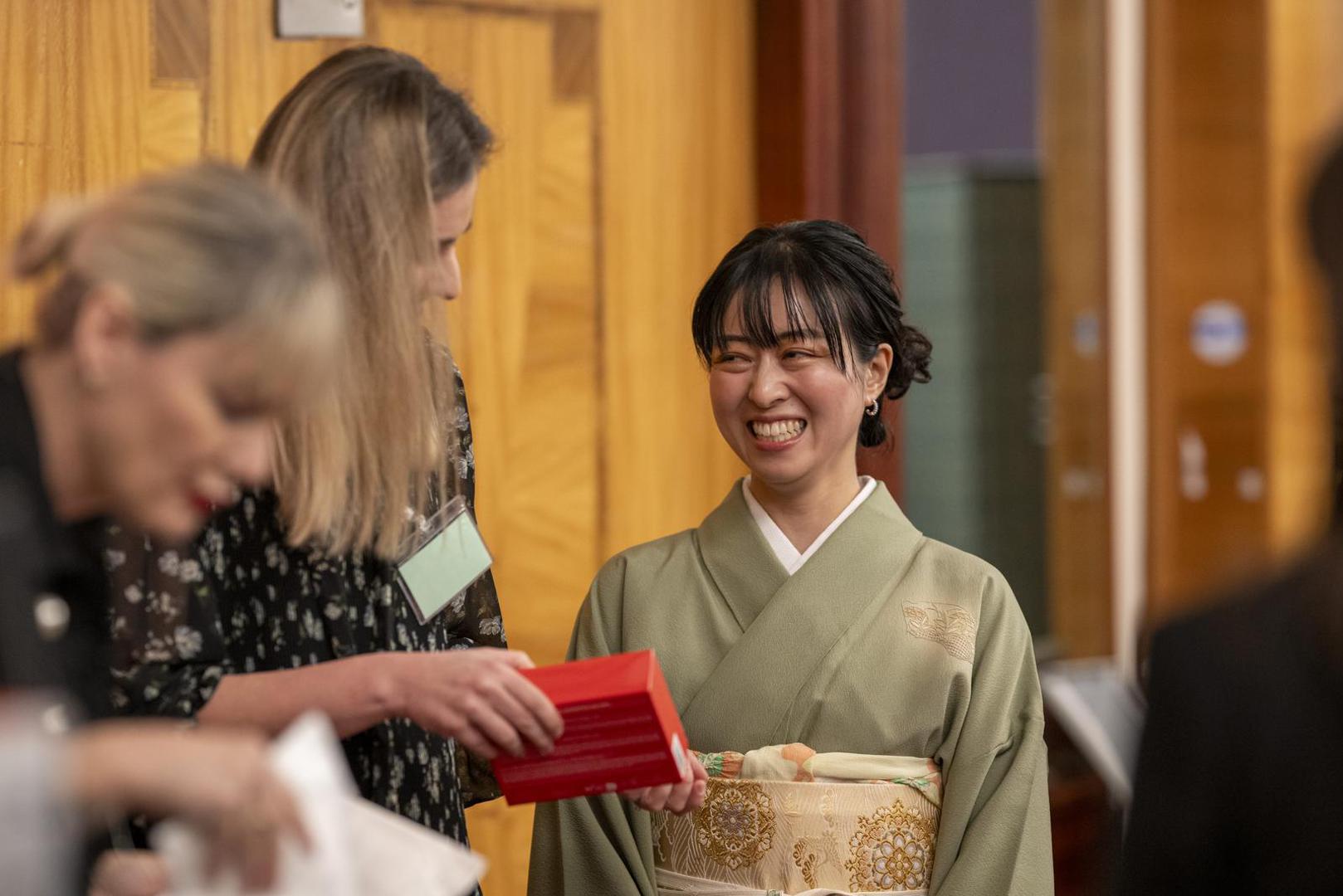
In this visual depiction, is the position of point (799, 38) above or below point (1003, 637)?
above

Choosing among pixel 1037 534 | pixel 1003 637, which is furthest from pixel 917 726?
pixel 1037 534

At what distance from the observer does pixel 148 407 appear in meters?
1.11

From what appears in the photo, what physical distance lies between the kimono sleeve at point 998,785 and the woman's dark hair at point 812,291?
0.40 m

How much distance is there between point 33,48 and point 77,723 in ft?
4.61

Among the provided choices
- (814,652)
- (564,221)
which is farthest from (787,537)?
(564,221)

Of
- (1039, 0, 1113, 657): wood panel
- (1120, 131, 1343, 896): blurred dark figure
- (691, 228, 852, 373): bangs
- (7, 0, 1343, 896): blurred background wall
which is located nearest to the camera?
(1120, 131, 1343, 896): blurred dark figure

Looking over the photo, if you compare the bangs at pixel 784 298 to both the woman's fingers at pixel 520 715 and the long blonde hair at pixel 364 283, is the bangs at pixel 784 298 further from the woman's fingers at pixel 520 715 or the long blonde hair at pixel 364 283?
the woman's fingers at pixel 520 715

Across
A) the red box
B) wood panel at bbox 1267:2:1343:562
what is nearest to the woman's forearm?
the red box

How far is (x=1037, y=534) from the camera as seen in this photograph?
4.24m

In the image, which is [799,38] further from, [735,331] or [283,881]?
[283,881]

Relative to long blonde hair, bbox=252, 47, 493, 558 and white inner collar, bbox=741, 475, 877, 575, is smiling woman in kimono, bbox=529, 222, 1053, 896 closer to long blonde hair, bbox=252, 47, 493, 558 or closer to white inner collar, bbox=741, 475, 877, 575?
white inner collar, bbox=741, 475, 877, 575

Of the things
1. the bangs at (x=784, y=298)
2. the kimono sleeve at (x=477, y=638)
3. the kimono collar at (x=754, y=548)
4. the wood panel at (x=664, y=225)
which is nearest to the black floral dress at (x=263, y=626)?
the kimono sleeve at (x=477, y=638)

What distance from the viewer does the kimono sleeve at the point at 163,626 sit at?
Result: 54.3 inches

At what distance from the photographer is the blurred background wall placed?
2.51 m
